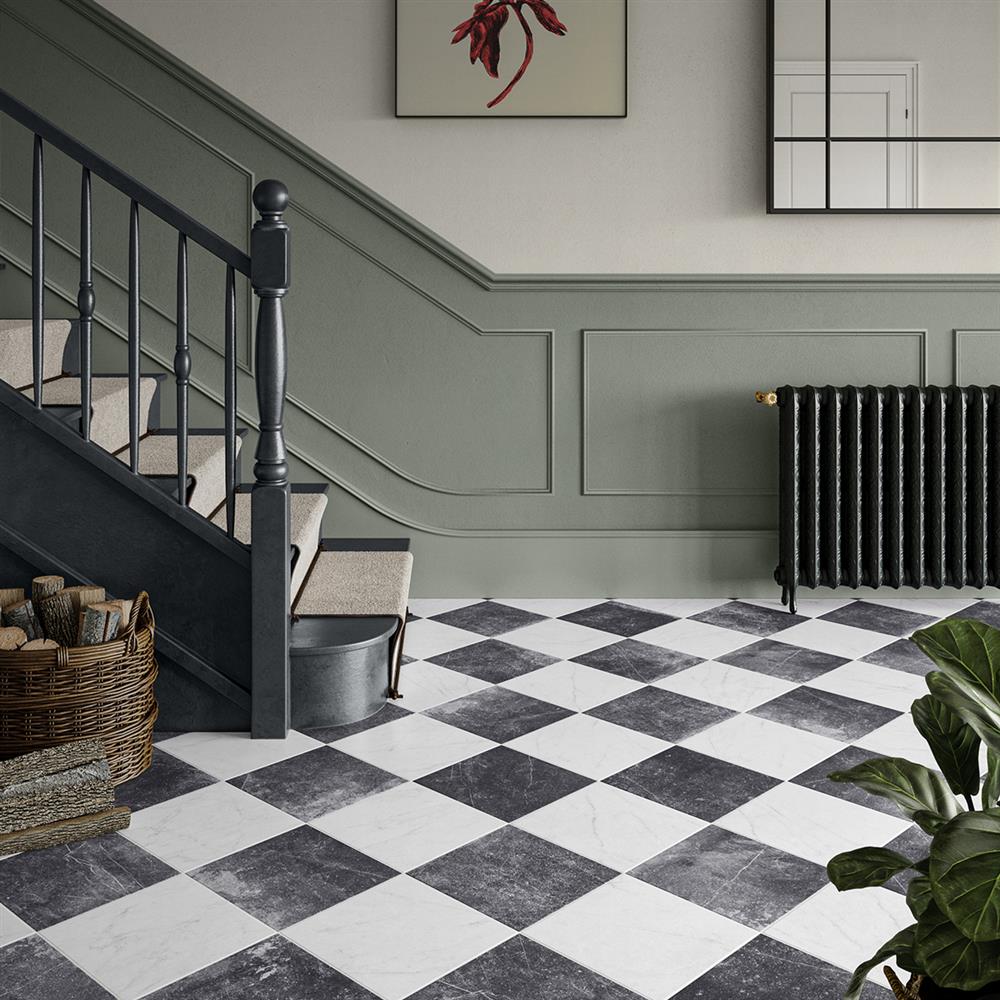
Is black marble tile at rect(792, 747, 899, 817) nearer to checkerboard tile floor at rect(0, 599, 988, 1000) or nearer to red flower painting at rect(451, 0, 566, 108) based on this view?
checkerboard tile floor at rect(0, 599, 988, 1000)

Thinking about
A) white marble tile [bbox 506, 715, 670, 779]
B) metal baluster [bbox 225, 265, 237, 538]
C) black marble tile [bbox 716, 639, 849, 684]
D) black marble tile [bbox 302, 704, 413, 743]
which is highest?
metal baluster [bbox 225, 265, 237, 538]

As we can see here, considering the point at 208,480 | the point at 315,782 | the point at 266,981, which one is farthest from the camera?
the point at 208,480

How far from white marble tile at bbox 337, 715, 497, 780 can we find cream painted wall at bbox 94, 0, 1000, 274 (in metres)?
1.81

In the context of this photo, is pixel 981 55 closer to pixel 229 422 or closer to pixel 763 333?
pixel 763 333

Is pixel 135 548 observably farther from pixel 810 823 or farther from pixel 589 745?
pixel 810 823

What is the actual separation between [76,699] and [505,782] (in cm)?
93

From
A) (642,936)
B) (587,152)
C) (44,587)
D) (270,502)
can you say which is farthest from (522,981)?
(587,152)

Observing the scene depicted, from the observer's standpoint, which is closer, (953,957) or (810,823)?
(953,957)

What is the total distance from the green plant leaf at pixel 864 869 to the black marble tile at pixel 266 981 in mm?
905

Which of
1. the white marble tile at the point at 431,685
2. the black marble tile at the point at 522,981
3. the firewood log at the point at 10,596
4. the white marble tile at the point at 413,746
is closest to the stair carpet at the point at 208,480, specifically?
the white marble tile at the point at 431,685

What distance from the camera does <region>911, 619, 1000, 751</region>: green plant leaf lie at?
1049 millimetres

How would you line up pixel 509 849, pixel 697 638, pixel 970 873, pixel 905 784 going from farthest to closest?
pixel 697 638 → pixel 509 849 → pixel 905 784 → pixel 970 873

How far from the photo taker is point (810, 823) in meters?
2.46

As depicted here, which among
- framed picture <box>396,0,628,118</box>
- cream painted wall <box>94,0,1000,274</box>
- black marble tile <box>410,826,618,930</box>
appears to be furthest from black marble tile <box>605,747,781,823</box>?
framed picture <box>396,0,628,118</box>
